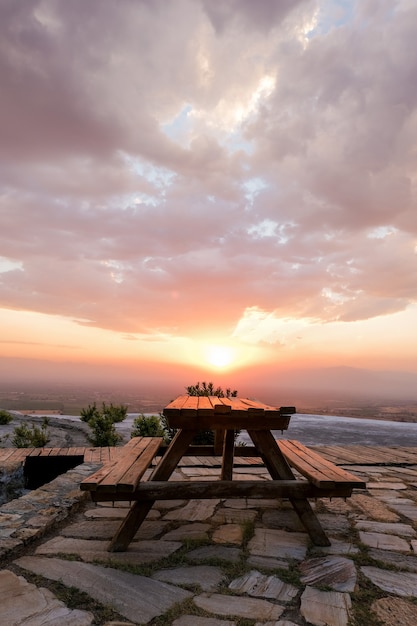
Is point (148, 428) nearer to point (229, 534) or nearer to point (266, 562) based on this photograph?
point (229, 534)

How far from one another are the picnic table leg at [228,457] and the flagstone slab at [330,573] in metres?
1.60

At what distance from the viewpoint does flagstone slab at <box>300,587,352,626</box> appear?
204cm

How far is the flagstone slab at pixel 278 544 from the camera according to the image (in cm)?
285

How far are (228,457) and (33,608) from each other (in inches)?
97.3

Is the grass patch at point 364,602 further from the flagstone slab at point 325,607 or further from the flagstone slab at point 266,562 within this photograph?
the flagstone slab at point 266,562

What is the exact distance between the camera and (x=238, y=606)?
2.17 m

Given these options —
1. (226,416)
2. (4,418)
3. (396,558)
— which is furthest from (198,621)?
(4,418)

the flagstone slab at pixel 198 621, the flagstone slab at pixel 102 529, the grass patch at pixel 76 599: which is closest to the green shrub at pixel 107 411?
the flagstone slab at pixel 102 529

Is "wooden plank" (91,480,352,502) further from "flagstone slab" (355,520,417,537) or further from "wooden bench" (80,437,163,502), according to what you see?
"flagstone slab" (355,520,417,537)

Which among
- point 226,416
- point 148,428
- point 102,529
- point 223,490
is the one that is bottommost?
point 102,529

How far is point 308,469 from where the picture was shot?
3146mm

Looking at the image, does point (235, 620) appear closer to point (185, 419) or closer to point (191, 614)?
point (191, 614)

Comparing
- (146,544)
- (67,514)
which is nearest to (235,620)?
(146,544)

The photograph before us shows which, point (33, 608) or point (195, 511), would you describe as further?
point (195, 511)
